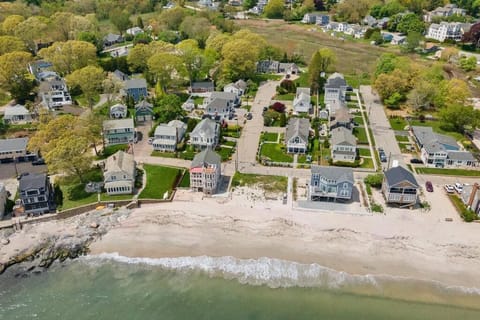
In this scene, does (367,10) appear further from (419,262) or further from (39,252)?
(39,252)

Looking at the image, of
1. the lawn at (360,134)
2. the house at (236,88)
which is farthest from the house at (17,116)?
the lawn at (360,134)

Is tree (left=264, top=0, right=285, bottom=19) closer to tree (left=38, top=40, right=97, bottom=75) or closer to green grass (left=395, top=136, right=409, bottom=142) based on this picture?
tree (left=38, top=40, right=97, bottom=75)

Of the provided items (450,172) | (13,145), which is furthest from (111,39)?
(450,172)

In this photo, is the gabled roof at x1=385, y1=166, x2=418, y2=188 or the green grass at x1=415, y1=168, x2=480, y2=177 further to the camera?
the green grass at x1=415, y1=168, x2=480, y2=177

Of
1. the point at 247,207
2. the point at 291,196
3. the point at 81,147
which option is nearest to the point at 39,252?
the point at 81,147

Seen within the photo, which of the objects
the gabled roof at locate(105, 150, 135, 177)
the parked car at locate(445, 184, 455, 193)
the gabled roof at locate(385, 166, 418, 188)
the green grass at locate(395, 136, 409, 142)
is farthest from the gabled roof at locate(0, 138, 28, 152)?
the parked car at locate(445, 184, 455, 193)

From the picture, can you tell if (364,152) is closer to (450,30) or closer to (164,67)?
(164,67)

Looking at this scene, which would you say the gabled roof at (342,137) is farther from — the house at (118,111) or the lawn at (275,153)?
the house at (118,111)
